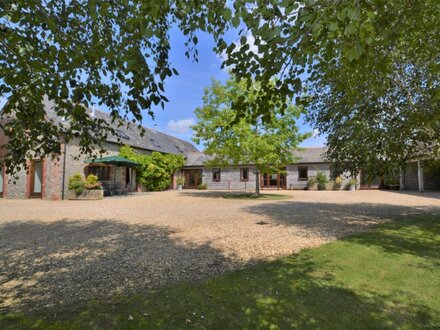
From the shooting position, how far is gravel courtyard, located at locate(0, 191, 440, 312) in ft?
14.3

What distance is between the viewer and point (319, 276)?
15.2ft

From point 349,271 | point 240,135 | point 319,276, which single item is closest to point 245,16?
point 319,276

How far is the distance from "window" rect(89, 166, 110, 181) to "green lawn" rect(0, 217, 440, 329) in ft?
61.4

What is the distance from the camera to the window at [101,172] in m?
21.5

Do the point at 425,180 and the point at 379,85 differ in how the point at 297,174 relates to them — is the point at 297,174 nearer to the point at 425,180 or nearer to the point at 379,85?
the point at 425,180

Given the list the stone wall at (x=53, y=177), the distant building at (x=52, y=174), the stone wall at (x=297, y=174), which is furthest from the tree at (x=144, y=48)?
the stone wall at (x=297, y=174)

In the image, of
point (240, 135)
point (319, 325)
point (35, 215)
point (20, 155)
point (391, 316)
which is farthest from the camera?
point (240, 135)

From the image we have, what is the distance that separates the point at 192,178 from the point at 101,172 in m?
14.3

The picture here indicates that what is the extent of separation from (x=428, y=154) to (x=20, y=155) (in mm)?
9933

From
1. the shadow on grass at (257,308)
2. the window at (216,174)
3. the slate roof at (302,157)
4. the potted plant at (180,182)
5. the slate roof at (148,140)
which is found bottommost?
the shadow on grass at (257,308)

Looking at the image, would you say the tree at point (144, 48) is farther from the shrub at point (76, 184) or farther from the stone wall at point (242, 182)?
the stone wall at point (242, 182)

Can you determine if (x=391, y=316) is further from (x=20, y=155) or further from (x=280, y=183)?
(x=280, y=183)

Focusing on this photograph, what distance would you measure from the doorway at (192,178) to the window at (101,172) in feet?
42.9

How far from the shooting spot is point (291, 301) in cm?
375
